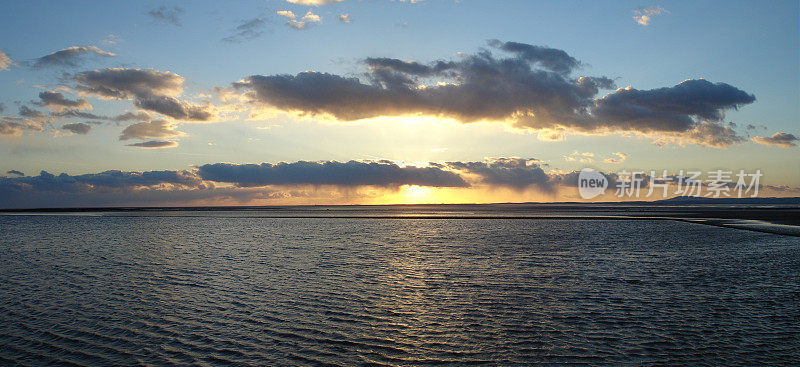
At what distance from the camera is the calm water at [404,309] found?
13.0 meters

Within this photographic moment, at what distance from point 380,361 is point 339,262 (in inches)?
785

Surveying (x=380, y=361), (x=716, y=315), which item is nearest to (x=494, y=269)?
(x=716, y=315)

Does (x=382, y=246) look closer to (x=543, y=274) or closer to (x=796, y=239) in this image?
(x=543, y=274)

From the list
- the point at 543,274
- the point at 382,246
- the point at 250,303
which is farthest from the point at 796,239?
the point at 250,303

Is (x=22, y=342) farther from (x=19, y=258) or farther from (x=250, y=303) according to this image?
(x=19, y=258)

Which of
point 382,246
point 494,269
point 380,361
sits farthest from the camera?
point 382,246

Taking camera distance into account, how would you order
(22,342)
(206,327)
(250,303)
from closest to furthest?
(22,342), (206,327), (250,303)

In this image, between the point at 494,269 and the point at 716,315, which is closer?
the point at 716,315

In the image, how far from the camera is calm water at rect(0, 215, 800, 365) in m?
13.0

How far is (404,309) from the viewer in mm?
18281

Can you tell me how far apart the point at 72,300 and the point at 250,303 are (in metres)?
7.83

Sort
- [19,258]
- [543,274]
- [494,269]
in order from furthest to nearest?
1. [19,258]
2. [494,269]
3. [543,274]

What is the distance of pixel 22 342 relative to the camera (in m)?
14.1

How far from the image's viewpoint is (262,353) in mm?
13023
